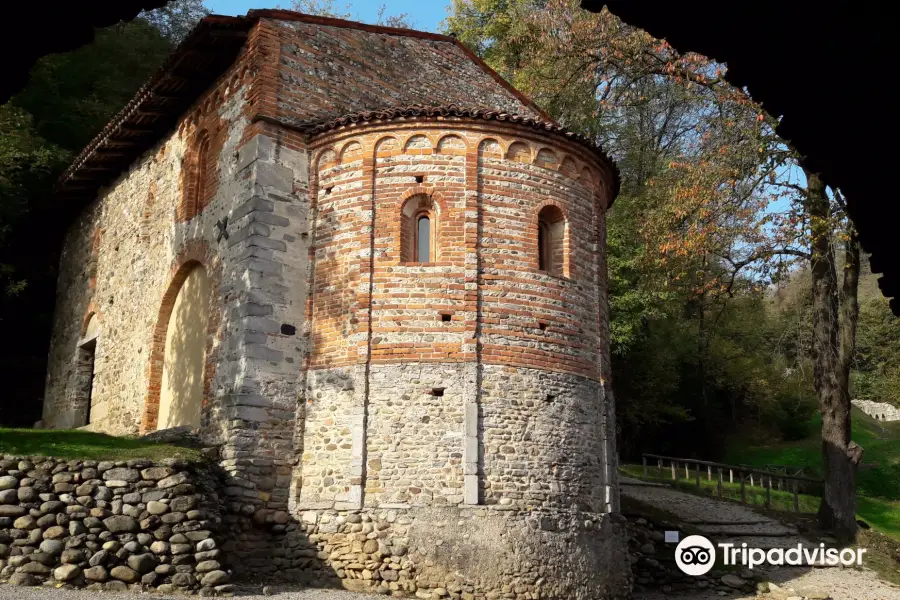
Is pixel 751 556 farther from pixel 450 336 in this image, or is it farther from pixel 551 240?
pixel 450 336

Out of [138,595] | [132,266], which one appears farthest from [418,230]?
[132,266]

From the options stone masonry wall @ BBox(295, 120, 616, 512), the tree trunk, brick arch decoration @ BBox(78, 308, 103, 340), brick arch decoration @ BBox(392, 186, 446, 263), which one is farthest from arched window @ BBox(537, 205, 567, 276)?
brick arch decoration @ BBox(78, 308, 103, 340)

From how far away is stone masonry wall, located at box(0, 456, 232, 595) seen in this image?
1030 centimetres

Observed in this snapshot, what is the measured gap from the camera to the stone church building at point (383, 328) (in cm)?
1218

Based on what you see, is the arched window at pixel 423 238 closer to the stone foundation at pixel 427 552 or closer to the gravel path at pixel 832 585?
the stone foundation at pixel 427 552

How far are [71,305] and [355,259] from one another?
11808 millimetres

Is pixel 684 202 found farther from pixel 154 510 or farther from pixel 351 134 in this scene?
pixel 154 510

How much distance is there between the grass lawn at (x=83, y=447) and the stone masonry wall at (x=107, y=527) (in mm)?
415

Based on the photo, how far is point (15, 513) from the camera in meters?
10.5

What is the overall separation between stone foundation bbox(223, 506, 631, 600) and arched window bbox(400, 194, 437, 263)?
3895 mm

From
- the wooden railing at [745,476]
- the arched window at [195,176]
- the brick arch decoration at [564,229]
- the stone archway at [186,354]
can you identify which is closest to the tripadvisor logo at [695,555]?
the wooden railing at [745,476]

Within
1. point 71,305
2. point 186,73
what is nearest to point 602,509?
point 186,73

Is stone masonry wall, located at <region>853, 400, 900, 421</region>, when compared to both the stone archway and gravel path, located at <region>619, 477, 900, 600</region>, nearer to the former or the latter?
gravel path, located at <region>619, 477, 900, 600</region>

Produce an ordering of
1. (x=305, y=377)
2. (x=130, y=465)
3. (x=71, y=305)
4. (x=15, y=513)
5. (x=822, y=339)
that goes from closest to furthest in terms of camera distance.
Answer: (x=15, y=513)
(x=130, y=465)
(x=305, y=377)
(x=822, y=339)
(x=71, y=305)
